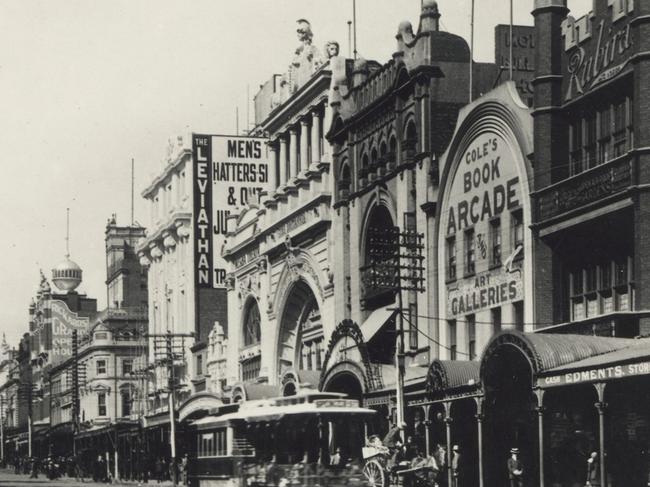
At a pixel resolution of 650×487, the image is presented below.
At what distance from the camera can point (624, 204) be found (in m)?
36.4

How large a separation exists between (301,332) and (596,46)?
1346 inches

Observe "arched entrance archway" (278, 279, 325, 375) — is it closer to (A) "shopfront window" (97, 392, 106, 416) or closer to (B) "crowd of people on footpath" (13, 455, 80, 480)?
(B) "crowd of people on footpath" (13, 455, 80, 480)

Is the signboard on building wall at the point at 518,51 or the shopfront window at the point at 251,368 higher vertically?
the signboard on building wall at the point at 518,51

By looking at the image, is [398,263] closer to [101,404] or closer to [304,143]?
[304,143]

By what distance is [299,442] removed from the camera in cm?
3114

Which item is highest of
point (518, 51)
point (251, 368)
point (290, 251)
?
point (518, 51)

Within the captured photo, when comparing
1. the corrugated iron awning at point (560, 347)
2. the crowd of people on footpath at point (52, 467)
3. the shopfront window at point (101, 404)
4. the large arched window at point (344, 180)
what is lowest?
the crowd of people on footpath at point (52, 467)

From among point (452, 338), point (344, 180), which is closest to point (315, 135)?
point (344, 180)

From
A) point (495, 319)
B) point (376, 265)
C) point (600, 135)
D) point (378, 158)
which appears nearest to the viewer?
point (600, 135)

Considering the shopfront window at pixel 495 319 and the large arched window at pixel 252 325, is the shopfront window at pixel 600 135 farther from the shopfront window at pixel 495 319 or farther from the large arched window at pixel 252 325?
the large arched window at pixel 252 325

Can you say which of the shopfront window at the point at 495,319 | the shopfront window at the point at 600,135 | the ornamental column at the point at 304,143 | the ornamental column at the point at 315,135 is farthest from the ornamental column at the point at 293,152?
the shopfront window at the point at 600,135

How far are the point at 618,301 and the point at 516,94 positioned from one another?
29.2 ft

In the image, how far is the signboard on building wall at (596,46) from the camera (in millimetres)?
37656

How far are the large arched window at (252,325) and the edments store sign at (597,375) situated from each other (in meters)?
43.8
